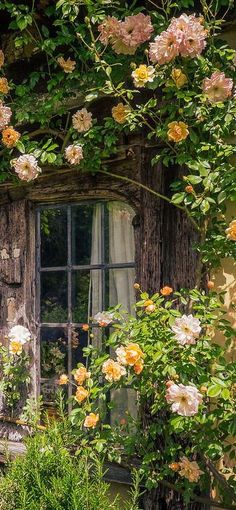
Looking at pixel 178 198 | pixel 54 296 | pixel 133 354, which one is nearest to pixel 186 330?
pixel 133 354

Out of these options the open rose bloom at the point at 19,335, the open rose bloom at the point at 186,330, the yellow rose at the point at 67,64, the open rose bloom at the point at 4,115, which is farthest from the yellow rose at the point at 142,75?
the open rose bloom at the point at 19,335

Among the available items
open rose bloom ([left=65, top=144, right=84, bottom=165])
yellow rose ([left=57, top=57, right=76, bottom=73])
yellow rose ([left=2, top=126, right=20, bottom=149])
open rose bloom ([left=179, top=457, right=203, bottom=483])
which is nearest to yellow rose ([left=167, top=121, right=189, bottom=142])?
open rose bloom ([left=65, top=144, right=84, bottom=165])

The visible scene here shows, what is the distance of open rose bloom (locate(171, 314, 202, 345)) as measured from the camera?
7.85 ft

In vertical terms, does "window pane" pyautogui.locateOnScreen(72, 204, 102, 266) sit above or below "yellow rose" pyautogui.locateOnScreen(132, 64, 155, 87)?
below

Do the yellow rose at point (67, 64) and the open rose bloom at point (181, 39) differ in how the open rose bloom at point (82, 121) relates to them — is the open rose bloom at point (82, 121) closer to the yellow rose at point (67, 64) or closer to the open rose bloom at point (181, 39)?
the yellow rose at point (67, 64)

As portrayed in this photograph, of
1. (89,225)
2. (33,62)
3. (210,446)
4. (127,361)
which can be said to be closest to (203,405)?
(210,446)

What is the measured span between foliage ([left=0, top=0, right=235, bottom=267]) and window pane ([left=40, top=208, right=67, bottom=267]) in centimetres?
33

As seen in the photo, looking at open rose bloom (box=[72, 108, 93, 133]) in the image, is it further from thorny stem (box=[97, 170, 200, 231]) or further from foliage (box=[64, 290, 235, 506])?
foliage (box=[64, 290, 235, 506])

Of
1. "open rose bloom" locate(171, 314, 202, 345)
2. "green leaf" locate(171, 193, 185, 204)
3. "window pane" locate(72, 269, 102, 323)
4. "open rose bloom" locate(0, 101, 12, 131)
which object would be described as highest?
"open rose bloom" locate(0, 101, 12, 131)

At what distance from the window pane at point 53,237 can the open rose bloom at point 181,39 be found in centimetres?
143

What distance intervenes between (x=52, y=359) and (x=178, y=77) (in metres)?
1.99

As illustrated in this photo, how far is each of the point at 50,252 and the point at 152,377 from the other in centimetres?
143

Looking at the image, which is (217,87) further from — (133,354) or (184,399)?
(184,399)

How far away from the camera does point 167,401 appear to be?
241cm
